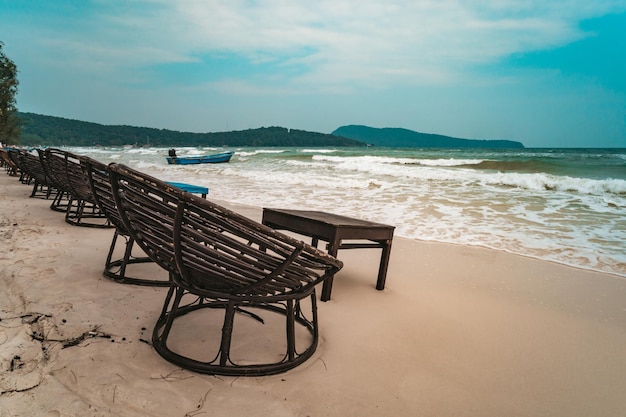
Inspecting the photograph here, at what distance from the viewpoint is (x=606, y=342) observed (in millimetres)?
2742

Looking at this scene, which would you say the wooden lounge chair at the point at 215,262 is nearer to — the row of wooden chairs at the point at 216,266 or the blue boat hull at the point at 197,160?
the row of wooden chairs at the point at 216,266

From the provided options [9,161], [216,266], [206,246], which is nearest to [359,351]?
[216,266]

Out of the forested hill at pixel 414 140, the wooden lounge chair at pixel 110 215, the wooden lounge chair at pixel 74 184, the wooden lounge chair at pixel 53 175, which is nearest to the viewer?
the wooden lounge chair at pixel 110 215

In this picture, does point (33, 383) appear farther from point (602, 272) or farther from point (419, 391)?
point (602, 272)

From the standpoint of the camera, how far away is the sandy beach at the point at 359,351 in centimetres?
175

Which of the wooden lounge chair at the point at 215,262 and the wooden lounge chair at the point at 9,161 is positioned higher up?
the wooden lounge chair at the point at 215,262

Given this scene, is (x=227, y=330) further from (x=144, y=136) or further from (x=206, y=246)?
(x=144, y=136)

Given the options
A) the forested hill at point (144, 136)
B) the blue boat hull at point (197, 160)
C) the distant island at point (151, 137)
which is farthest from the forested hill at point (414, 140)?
the blue boat hull at point (197, 160)

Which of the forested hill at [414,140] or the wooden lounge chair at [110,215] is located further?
the forested hill at [414,140]

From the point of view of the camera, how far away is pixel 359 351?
2355mm

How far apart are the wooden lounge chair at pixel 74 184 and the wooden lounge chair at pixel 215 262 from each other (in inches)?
108

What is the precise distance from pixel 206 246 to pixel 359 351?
1.18 metres

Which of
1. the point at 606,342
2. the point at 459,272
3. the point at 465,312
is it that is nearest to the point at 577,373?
the point at 606,342

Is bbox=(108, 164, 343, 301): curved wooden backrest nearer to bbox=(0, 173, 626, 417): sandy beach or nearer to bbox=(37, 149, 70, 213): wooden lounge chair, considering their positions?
bbox=(0, 173, 626, 417): sandy beach
